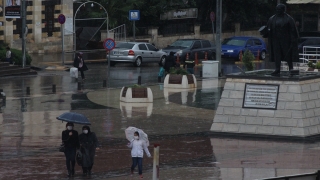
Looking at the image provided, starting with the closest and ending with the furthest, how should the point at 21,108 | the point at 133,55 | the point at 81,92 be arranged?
the point at 21,108, the point at 81,92, the point at 133,55

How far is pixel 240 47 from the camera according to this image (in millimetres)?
50219

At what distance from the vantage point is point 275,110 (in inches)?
828

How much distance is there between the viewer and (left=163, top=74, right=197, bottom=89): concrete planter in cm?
3268

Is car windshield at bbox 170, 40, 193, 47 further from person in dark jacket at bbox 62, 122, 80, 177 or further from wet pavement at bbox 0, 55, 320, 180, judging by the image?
person in dark jacket at bbox 62, 122, 80, 177

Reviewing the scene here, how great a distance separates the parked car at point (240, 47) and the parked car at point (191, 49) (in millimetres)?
940

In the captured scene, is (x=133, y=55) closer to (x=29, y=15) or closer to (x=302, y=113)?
(x=29, y=15)

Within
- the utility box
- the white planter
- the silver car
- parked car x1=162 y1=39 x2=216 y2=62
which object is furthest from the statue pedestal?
parked car x1=162 y1=39 x2=216 y2=62

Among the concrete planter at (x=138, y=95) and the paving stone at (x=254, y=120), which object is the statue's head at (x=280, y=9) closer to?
the paving stone at (x=254, y=120)

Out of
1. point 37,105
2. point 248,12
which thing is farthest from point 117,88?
point 248,12

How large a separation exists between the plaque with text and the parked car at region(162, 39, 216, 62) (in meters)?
24.9

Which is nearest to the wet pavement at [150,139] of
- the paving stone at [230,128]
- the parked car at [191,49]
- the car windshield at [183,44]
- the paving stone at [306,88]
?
the paving stone at [230,128]

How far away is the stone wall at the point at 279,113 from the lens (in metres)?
20.8

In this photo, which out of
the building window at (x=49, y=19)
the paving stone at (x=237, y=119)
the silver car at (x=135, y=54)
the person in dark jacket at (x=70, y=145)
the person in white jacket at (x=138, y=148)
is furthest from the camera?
the building window at (x=49, y=19)

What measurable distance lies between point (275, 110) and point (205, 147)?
2272 mm
